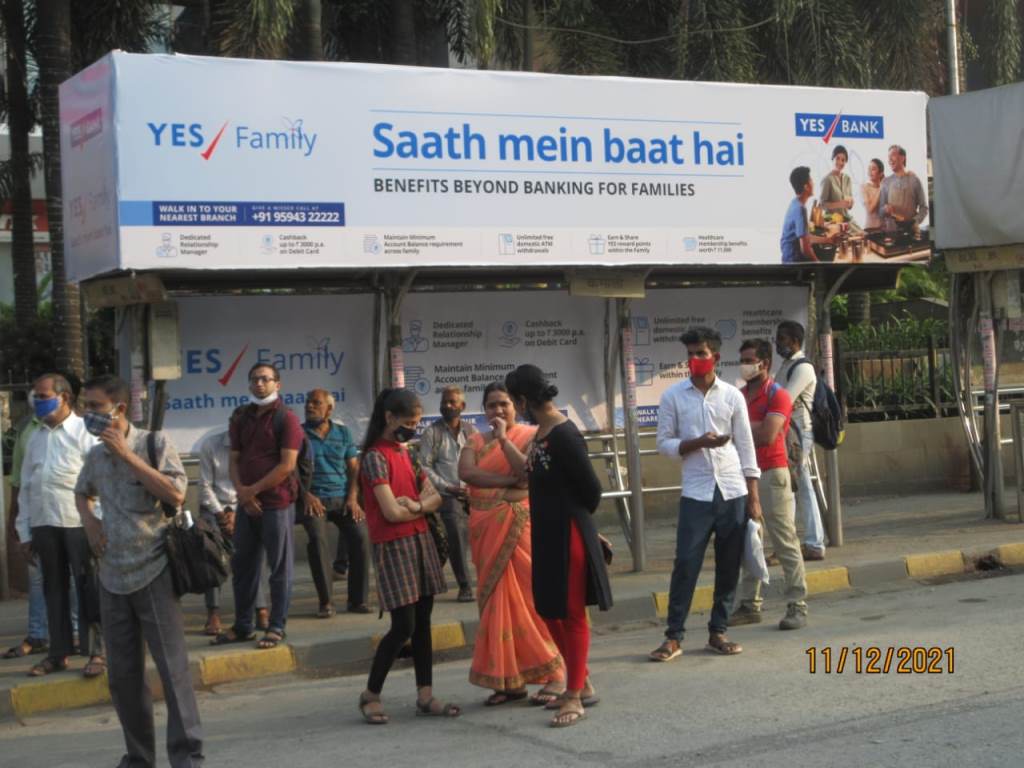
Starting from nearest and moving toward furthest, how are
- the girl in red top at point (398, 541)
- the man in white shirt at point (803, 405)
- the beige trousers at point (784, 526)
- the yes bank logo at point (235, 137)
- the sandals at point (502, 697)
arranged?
the girl in red top at point (398, 541) < the sandals at point (502, 697) < the beige trousers at point (784, 526) < the yes bank logo at point (235, 137) < the man in white shirt at point (803, 405)

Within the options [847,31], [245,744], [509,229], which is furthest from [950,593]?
[847,31]

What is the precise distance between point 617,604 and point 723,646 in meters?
1.98

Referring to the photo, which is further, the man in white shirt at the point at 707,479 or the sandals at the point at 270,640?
the sandals at the point at 270,640

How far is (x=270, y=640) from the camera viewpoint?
8.79 m

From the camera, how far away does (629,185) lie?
10555 millimetres

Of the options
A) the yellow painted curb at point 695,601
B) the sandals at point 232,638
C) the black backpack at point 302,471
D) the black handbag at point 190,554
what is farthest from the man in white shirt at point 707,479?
the black handbag at point 190,554

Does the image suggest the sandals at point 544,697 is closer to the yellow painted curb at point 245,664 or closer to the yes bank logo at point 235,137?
the yellow painted curb at point 245,664

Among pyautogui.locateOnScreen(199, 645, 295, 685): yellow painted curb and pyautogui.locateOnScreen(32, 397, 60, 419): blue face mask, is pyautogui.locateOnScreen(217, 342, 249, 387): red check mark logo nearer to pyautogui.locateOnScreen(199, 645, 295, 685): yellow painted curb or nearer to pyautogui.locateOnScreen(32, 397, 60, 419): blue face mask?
pyautogui.locateOnScreen(32, 397, 60, 419): blue face mask

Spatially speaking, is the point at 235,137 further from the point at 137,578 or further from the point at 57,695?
the point at 137,578

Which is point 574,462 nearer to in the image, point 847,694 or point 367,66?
point 847,694

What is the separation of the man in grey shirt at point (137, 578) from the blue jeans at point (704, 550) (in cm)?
314

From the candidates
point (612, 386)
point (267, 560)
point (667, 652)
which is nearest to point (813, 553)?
point (612, 386)

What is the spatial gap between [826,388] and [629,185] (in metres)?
2.35

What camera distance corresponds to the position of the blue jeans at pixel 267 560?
893 centimetres
